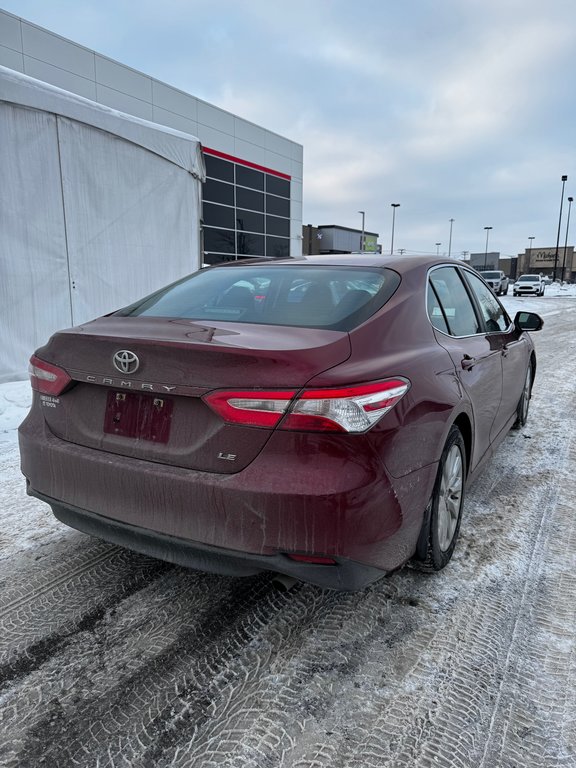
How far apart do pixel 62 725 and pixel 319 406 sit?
138 cm

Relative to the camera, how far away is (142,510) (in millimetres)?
2164

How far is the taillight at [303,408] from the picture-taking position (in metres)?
1.90

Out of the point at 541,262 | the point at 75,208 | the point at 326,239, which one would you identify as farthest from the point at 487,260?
the point at 75,208

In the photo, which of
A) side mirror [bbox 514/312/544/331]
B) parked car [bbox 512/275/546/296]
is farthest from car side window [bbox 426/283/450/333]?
parked car [bbox 512/275/546/296]

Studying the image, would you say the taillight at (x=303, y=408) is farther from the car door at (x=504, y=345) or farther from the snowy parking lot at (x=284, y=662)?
the car door at (x=504, y=345)

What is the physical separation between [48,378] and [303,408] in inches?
49.2

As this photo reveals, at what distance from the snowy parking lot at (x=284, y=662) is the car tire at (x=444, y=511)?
133 millimetres

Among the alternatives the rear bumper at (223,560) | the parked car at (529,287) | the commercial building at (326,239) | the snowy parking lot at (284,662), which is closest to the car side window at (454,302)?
the snowy parking lot at (284,662)

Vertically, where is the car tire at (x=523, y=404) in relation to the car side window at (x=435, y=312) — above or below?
below

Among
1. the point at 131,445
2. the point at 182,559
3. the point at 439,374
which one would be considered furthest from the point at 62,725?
the point at 439,374

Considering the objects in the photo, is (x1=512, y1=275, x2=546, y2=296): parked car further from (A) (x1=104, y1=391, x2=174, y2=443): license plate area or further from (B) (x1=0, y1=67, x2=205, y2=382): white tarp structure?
(A) (x1=104, y1=391, x2=174, y2=443): license plate area

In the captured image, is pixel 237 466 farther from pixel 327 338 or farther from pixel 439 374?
pixel 439 374

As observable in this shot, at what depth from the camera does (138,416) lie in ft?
7.14

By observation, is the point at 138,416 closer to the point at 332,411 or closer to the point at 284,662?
the point at 332,411
